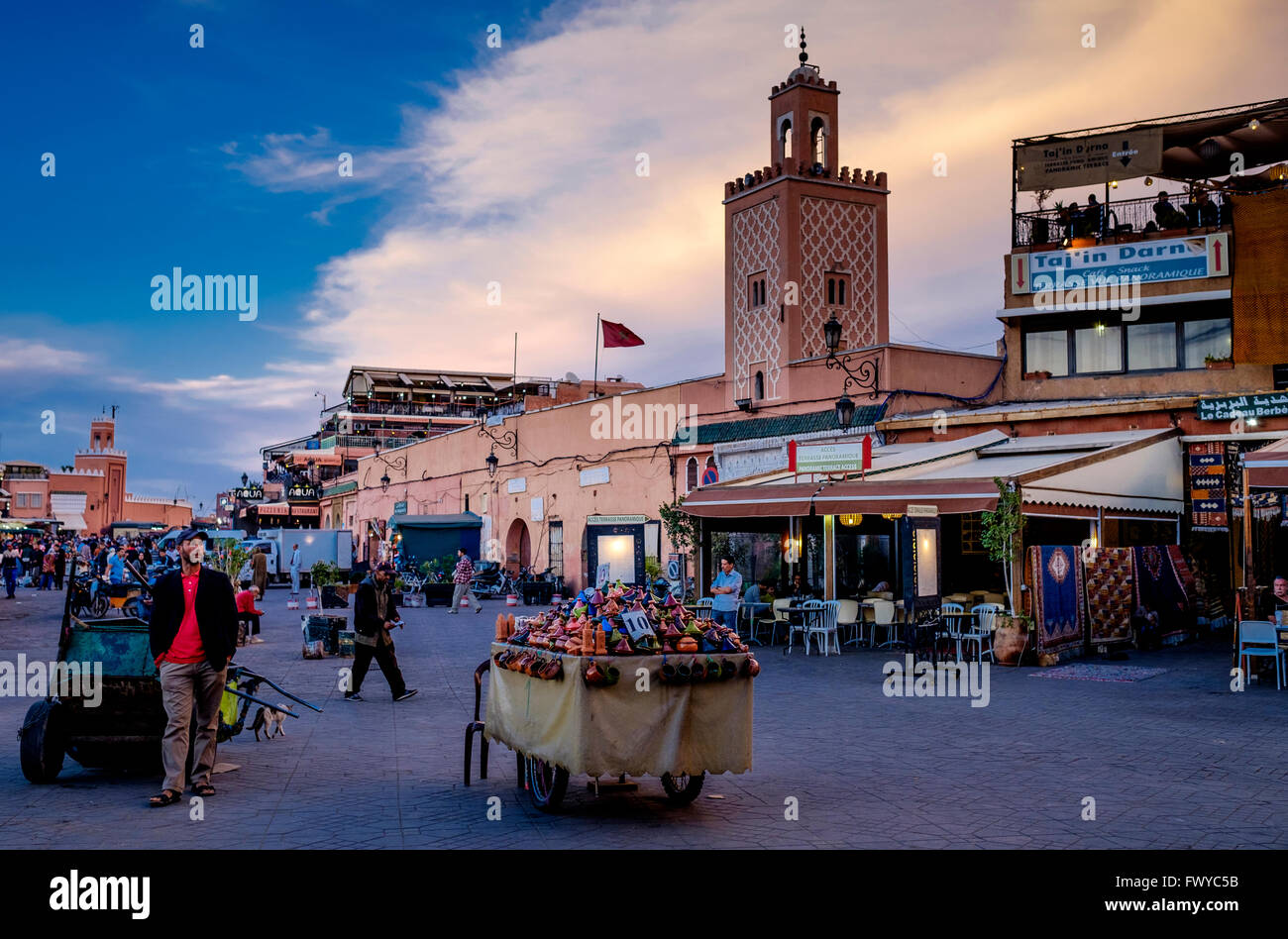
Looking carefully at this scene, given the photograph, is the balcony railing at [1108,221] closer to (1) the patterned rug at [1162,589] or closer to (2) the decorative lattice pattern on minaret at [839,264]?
(2) the decorative lattice pattern on minaret at [839,264]

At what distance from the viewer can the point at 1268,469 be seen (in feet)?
45.6

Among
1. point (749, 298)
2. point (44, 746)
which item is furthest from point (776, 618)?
point (44, 746)

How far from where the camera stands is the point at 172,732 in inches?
302

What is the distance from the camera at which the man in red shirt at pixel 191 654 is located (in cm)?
764

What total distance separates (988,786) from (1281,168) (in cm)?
1832

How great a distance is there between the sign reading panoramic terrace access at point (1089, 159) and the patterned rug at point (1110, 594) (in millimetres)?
8688

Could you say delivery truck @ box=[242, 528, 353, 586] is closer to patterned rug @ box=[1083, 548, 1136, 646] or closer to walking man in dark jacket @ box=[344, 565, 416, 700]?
walking man in dark jacket @ box=[344, 565, 416, 700]

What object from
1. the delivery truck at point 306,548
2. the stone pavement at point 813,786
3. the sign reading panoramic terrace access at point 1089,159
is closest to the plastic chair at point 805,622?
the stone pavement at point 813,786

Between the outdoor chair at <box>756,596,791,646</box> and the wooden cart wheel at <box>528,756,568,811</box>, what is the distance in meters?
12.5

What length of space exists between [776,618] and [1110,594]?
5544 millimetres

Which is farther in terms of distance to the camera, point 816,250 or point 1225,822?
point 816,250

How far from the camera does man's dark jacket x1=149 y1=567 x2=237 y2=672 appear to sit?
25.2 ft

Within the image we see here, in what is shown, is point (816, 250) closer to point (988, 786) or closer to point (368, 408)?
point (988, 786)
